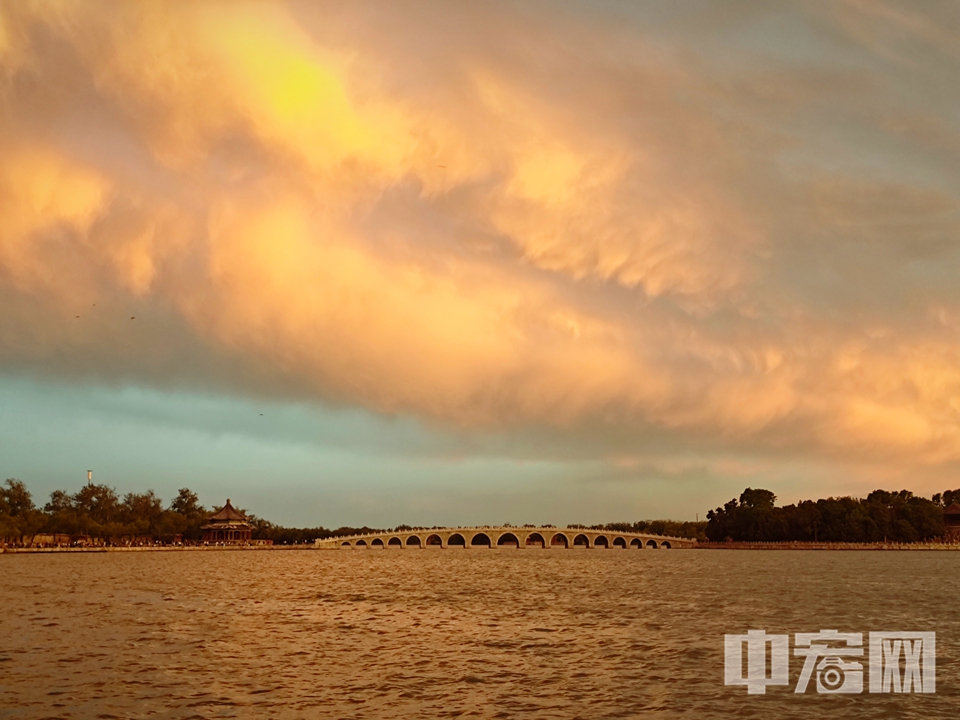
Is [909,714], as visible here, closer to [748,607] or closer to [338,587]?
[748,607]

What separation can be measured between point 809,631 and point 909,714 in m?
22.0

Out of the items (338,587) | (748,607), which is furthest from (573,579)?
(748,607)

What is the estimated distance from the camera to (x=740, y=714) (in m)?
32.1

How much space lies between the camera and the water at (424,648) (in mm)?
33125

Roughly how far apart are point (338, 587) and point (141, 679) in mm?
59832

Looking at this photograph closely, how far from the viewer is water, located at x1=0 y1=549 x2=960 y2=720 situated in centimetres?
3312

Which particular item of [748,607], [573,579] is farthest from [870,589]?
[573,579]

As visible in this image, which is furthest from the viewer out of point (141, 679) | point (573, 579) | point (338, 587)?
point (573, 579)

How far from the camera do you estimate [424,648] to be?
155 feet

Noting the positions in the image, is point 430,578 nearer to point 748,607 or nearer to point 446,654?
point 748,607

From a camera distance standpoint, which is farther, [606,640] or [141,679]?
[606,640]

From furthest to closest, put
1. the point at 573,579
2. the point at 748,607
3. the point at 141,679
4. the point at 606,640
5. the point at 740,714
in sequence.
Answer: the point at 573,579 < the point at 748,607 < the point at 606,640 < the point at 141,679 < the point at 740,714

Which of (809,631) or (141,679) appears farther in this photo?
(809,631)

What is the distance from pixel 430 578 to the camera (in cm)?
11638
